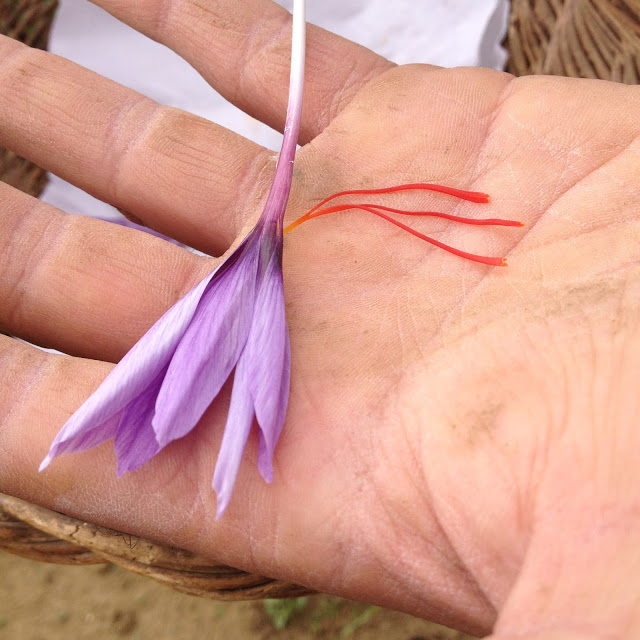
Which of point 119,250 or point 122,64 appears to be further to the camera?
point 122,64

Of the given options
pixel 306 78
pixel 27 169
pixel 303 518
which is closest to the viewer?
pixel 303 518

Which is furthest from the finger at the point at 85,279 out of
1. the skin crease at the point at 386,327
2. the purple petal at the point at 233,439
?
the purple petal at the point at 233,439

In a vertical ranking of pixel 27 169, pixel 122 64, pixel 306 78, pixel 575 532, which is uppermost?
pixel 306 78

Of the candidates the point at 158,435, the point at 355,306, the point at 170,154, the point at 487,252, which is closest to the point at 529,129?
the point at 487,252

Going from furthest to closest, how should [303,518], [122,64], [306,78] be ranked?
[122,64], [306,78], [303,518]

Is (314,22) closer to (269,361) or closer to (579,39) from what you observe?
(579,39)

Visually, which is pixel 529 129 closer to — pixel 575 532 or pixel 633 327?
pixel 633 327

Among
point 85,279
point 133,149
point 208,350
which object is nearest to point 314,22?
point 133,149
